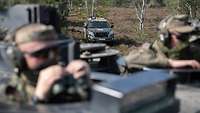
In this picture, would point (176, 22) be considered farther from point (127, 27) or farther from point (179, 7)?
point (127, 27)

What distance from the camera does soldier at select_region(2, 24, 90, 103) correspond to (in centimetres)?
357

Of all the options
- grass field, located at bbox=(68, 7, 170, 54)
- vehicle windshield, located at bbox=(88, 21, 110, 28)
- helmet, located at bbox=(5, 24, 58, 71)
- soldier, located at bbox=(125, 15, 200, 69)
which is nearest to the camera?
helmet, located at bbox=(5, 24, 58, 71)

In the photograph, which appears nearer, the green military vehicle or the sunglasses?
the sunglasses

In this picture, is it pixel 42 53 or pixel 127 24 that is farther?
pixel 127 24

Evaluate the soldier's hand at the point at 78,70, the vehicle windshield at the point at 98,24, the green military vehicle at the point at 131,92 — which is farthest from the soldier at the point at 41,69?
the vehicle windshield at the point at 98,24

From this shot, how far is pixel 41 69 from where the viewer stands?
→ 12.8ft

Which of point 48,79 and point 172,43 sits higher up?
point 48,79

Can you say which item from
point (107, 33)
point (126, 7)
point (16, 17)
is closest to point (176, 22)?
point (16, 17)

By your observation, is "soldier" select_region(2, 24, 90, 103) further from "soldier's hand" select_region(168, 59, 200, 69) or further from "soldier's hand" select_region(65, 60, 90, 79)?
"soldier's hand" select_region(168, 59, 200, 69)

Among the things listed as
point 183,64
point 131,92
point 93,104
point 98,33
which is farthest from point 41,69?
point 98,33

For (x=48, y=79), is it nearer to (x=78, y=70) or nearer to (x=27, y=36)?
(x=78, y=70)

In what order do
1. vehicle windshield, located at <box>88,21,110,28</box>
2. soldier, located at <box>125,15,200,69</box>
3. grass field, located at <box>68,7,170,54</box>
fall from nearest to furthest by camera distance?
soldier, located at <box>125,15,200,69</box> < vehicle windshield, located at <box>88,21,110,28</box> < grass field, located at <box>68,7,170,54</box>

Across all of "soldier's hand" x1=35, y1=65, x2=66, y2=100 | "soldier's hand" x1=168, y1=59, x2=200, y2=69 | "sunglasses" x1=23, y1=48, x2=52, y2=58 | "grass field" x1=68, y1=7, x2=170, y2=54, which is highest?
"sunglasses" x1=23, y1=48, x2=52, y2=58

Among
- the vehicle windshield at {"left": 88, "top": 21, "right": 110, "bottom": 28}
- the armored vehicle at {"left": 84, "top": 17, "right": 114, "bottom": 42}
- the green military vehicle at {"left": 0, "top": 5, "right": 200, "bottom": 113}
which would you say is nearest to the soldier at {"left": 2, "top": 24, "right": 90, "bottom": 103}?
the green military vehicle at {"left": 0, "top": 5, "right": 200, "bottom": 113}
